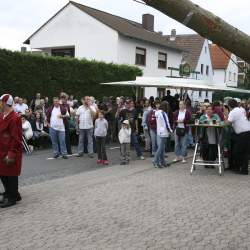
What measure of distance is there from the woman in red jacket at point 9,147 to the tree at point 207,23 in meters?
5.99

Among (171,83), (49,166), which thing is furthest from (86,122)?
(171,83)

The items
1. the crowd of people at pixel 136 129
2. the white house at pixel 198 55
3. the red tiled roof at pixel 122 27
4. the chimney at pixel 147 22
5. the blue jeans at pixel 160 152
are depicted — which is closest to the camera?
the crowd of people at pixel 136 129

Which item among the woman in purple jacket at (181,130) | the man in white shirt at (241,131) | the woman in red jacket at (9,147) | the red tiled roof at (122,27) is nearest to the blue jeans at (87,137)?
the woman in purple jacket at (181,130)

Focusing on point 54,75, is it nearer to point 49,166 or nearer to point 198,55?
point 49,166

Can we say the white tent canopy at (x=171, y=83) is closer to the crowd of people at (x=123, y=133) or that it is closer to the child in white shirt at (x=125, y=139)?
the crowd of people at (x=123, y=133)

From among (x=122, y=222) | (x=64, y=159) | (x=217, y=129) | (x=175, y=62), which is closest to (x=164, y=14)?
(x=122, y=222)

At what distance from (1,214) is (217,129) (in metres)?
6.24

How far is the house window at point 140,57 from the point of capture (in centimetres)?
3559

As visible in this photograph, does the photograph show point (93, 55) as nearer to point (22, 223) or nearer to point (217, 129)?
point (217, 129)

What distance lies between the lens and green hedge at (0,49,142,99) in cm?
1838

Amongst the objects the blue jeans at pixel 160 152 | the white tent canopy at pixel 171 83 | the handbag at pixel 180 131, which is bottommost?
the blue jeans at pixel 160 152

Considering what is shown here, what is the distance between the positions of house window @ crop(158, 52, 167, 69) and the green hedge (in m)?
12.7

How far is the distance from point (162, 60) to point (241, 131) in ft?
91.4

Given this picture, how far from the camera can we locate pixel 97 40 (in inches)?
1344
